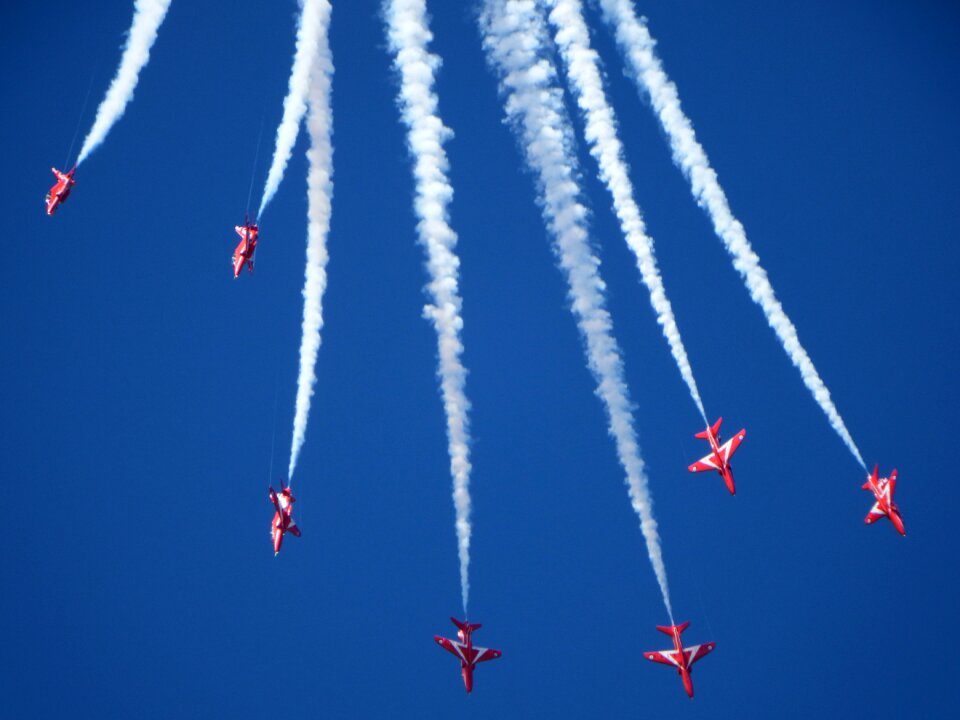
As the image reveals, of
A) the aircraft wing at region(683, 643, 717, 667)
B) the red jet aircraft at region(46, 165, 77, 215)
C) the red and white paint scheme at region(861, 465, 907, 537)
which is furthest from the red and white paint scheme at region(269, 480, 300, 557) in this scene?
the red and white paint scheme at region(861, 465, 907, 537)

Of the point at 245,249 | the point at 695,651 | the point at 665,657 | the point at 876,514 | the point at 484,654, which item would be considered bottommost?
the point at 665,657

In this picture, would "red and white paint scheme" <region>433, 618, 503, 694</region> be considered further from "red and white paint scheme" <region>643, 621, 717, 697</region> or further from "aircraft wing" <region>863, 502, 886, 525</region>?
"aircraft wing" <region>863, 502, 886, 525</region>

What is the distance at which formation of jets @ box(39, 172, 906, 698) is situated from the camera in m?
21.6

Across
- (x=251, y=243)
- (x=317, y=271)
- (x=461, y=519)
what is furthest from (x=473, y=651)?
(x=251, y=243)

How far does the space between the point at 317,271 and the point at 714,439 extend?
14.8 m

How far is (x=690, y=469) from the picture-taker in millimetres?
24562

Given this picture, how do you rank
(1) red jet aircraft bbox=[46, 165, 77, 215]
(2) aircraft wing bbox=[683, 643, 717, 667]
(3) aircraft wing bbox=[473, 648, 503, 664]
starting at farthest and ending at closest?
(3) aircraft wing bbox=[473, 648, 503, 664], (2) aircraft wing bbox=[683, 643, 717, 667], (1) red jet aircraft bbox=[46, 165, 77, 215]

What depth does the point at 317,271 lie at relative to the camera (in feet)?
69.0

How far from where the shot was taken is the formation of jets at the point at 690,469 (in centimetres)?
2156

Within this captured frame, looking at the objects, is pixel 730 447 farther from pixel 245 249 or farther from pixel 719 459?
pixel 245 249

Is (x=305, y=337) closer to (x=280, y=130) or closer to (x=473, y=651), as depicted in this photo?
(x=280, y=130)

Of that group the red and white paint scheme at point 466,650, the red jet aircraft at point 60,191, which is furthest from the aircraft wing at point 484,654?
the red jet aircraft at point 60,191

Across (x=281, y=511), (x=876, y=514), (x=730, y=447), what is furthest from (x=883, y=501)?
(x=281, y=511)

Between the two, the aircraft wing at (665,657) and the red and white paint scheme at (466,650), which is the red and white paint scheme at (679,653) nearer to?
the aircraft wing at (665,657)
